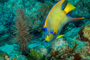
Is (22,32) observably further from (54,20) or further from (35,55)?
(54,20)

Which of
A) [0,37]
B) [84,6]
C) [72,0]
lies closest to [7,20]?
[0,37]

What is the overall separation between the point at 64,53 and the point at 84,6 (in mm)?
3410

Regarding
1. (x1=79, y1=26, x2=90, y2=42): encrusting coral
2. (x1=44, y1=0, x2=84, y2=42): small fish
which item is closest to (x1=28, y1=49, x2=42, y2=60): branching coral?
(x1=44, y1=0, x2=84, y2=42): small fish

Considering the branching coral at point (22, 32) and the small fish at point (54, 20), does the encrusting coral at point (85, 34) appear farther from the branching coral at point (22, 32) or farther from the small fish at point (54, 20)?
the branching coral at point (22, 32)

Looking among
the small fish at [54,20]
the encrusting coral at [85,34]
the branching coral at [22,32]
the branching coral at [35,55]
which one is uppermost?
the branching coral at [22,32]

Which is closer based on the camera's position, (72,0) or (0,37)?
(72,0)

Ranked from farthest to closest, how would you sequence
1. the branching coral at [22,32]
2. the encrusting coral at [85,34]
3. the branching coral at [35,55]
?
1. the branching coral at [22,32]
2. the branching coral at [35,55]
3. the encrusting coral at [85,34]

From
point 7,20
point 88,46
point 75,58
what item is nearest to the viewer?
point 75,58

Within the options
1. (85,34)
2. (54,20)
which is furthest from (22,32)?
(85,34)

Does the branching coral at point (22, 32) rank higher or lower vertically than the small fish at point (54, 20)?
higher

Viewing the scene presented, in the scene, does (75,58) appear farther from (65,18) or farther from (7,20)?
(7,20)

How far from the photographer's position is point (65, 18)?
6.78ft

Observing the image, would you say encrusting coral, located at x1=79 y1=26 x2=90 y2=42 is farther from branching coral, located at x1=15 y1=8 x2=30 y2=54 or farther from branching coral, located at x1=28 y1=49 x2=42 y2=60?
branching coral, located at x1=15 y1=8 x2=30 y2=54

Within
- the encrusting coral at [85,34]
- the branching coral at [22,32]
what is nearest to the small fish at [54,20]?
the encrusting coral at [85,34]
